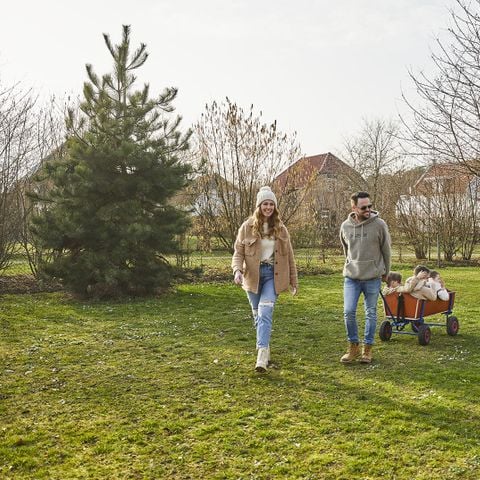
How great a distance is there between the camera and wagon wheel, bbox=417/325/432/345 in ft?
25.2

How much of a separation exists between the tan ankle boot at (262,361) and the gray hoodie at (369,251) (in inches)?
53.0

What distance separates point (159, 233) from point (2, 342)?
506 centimetres

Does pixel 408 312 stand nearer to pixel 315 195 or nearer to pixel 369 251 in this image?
pixel 369 251

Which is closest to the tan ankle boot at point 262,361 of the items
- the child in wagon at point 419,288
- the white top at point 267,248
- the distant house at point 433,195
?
the white top at point 267,248

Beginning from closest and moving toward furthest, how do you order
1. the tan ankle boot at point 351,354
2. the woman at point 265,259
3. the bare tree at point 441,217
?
the woman at point 265,259 → the tan ankle boot at point 351,354 → the bare tree at point 441,217

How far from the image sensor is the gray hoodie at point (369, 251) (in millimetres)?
6594

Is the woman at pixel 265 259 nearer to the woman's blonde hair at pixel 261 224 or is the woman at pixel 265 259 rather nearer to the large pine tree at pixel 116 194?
the woman's blonde hair at pixel 261 224

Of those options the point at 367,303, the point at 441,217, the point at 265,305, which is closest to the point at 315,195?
the point at 441,217

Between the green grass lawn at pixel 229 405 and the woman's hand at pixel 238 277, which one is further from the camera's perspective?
the woman's hand at pixel 238 277

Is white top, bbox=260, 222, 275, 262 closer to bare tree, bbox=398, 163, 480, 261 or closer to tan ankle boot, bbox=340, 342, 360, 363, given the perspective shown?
tan ankle boot, bbox=340, 342, 360, 363

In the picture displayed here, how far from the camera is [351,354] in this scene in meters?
6.74

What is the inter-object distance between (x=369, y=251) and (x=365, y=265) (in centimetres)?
17

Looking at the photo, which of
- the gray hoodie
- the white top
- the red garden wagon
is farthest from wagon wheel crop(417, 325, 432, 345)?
the white top

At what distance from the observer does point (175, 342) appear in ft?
26.4
